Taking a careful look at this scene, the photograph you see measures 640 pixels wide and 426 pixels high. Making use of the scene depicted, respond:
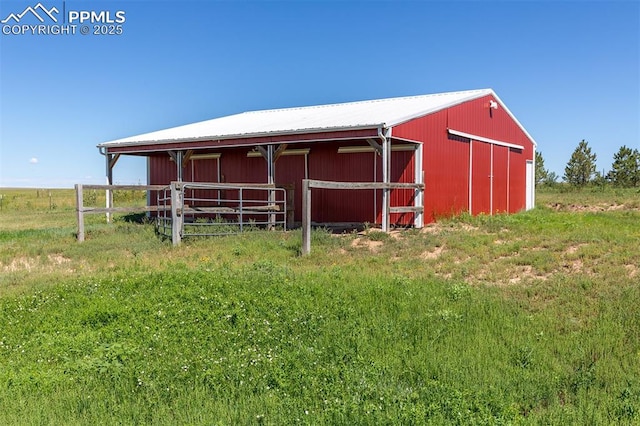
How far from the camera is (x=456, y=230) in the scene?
12180mm

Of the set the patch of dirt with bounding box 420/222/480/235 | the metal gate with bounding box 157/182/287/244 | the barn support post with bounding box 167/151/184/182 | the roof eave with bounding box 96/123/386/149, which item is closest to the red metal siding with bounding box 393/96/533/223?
the patch of dirt with bounding box 420/222/480/235

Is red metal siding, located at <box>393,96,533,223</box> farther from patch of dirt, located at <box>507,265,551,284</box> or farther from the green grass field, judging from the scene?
patch of dirt, located at <box>507,265,551,284</box>

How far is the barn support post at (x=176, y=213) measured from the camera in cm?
1148

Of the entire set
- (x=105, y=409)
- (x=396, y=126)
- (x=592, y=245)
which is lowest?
(x=105, y=409)

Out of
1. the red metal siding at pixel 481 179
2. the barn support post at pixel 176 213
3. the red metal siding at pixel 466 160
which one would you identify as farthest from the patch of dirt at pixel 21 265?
the red metal siding at pixel 481 179

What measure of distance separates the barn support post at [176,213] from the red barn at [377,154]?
333 centimetres

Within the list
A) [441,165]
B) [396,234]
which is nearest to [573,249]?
[396,234]

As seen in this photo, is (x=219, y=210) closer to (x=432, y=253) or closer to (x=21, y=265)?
(x=21, y=265)

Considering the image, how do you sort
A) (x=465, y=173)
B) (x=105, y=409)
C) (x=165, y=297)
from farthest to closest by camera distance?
(x=465, y=173), (x=165, y=297), (x=105, y=409)

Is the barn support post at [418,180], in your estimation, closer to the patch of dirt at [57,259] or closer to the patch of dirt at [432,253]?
the patch of dirt at [432,253]

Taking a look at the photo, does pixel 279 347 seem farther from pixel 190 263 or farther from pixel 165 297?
pixel 190 263

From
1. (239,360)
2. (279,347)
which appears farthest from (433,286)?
(239,360)

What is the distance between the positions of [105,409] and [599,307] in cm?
533

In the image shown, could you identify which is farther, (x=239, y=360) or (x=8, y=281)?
(x=8, y=281)
